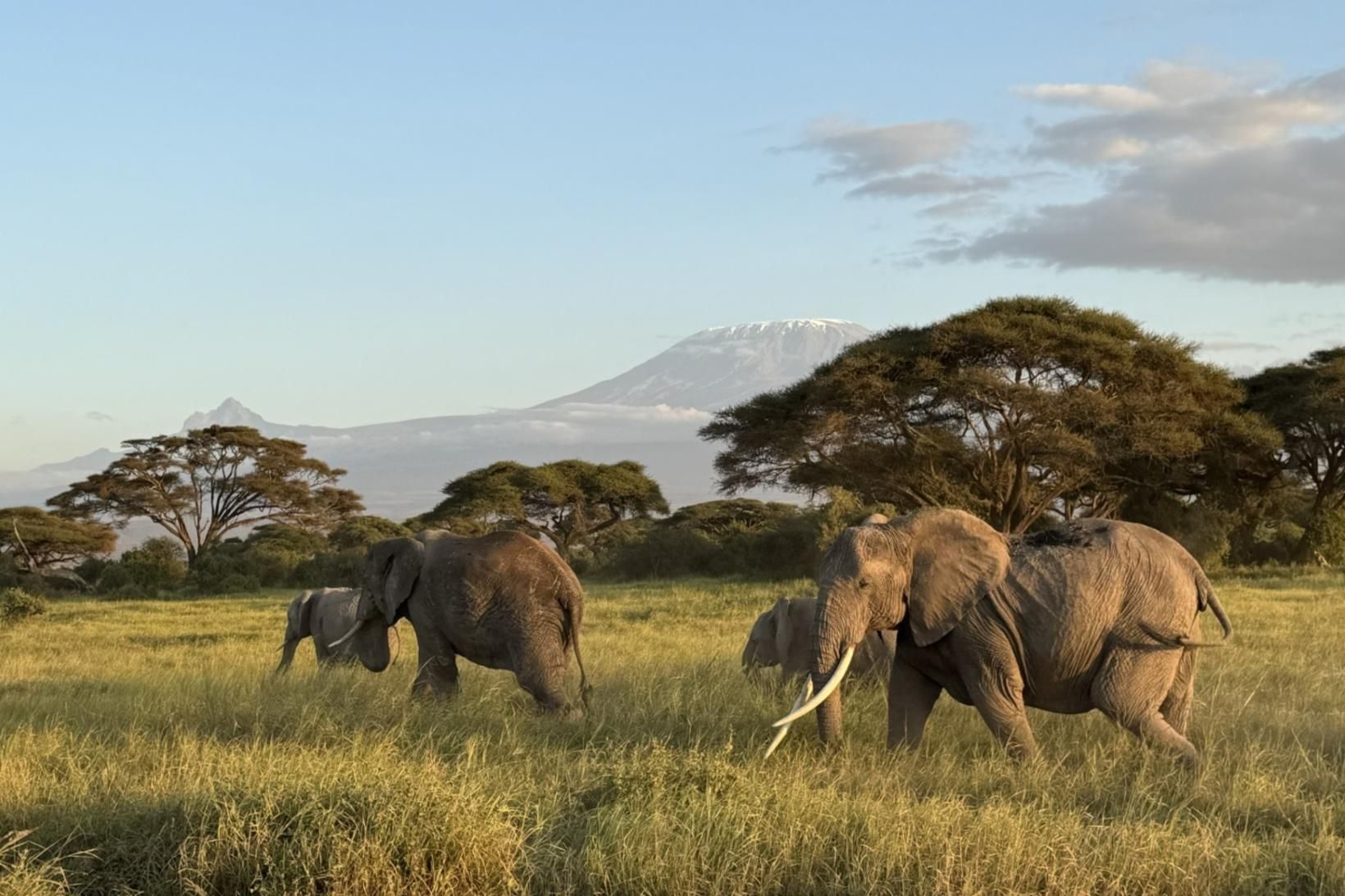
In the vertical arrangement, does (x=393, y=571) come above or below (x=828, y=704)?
above

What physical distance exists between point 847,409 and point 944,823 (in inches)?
942

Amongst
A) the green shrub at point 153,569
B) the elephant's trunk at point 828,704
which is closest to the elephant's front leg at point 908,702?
the elephant's trunk at point 828,704

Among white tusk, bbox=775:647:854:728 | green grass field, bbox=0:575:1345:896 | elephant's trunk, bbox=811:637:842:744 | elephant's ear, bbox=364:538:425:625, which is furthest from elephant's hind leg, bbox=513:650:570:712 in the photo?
white tusk, bbox=775:647:854:728

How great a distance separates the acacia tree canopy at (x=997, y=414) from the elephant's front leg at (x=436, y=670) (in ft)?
64.2

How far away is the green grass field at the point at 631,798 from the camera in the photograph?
4668mm

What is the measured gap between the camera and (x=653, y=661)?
11742 millimetres

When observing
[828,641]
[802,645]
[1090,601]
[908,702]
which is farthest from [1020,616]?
[802,645]

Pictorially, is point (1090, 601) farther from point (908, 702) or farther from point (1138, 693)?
point (908, 702)

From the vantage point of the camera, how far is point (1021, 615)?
272 inches

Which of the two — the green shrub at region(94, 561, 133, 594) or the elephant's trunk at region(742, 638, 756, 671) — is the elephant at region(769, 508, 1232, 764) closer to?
the elephant's trunk at region(742, 638, 756, 671)

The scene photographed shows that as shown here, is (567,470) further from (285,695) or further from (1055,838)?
(1055,838)

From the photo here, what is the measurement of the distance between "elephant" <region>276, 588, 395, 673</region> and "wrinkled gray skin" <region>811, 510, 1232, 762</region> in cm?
694

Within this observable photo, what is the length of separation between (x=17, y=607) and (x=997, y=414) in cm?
1939

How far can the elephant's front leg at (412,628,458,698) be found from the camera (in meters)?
8.87
